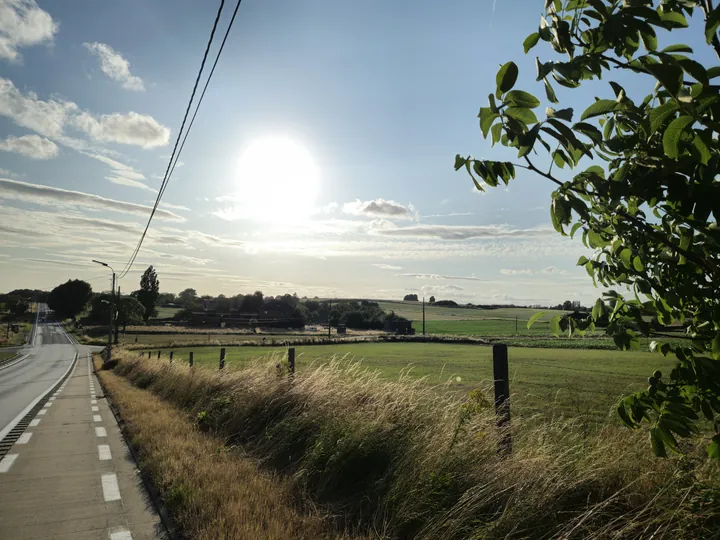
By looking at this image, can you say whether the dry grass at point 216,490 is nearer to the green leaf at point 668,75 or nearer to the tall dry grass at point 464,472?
the tall dry grass at point 464,472

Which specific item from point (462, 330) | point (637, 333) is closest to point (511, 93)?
point (637, 333)

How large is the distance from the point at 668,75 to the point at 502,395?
4.45 meters

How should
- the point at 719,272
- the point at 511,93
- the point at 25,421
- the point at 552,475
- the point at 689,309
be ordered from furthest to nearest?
the point at 25,421 < the point at 552,475 < the point at 689,309 < the point at 719,272 < the point at 511,93

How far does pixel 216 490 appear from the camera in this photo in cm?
528

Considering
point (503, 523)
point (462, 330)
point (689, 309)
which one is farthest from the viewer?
point (462, 330)

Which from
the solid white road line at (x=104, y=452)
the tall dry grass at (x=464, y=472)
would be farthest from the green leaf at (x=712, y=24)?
the solid white road line at (x=104, y=452)

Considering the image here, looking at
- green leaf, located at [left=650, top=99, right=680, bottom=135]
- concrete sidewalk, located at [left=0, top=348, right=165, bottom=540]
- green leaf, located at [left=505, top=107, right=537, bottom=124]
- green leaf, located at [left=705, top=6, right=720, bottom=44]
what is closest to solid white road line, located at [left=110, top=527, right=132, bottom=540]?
concrete sidewalk, located at [left=0, top=348, right=165, bottom=540]

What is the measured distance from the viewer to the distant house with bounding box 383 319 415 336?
357ft

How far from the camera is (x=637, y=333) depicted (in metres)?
2.42

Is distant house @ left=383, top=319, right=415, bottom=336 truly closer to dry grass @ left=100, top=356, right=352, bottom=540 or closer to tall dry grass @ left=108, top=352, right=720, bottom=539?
dry grass @ left=100, top=356, right=352, bottom=540

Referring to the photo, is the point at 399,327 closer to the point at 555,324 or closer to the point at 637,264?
the point at 555,324

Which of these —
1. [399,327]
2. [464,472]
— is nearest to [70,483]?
[464,472]

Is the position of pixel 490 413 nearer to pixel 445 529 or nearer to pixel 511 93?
pixel 445 529

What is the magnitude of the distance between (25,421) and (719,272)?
14637 millimetres
